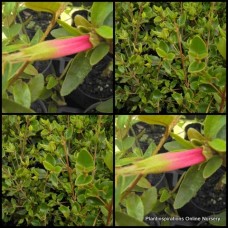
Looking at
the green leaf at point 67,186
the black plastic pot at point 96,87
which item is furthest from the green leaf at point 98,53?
the black plastic pot at point 96,87

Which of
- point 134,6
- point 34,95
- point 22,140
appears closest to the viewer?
point 34,95

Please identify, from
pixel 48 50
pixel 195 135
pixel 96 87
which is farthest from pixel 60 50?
pixel 96 87

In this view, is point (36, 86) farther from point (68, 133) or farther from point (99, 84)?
point (99, 84)

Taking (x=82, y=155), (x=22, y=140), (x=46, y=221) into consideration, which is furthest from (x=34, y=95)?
(x=46, y=221)

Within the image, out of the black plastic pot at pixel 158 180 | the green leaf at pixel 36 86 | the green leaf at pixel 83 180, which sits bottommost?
the black plastic pot at pixel 158 180

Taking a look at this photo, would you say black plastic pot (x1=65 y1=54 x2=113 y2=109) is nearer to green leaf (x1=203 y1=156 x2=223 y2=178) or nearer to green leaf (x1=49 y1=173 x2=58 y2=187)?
green leaf (x1=49 y1=173 x2=58 y2=187)

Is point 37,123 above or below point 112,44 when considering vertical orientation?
below

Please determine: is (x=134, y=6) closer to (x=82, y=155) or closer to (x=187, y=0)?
(x=187, y=0)

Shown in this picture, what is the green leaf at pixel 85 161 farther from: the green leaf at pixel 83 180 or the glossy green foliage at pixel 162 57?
the glossy green foliage at pixel 162 57
